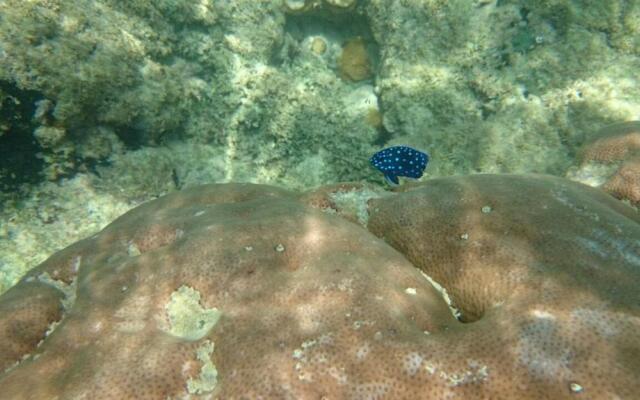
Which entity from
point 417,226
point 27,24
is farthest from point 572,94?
point 27,24

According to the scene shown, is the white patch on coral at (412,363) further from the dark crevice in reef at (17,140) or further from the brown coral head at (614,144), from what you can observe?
the dark crevice in reef at (17,140)

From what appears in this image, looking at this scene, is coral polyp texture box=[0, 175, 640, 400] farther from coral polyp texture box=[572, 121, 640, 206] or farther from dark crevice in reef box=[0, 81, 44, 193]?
dark crevice in reef box=[0, 81, 44, 193]

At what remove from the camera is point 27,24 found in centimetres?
462

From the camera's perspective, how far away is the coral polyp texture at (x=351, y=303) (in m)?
2.11

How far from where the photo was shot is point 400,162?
4.10 meters

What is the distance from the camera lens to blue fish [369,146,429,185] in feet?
13.3

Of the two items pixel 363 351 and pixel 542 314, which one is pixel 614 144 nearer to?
pixel 542 314

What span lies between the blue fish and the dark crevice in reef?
13.4 ft

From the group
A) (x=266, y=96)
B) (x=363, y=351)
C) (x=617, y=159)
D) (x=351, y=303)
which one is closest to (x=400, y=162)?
(x=351, y=303)

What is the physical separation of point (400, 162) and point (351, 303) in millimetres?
2057

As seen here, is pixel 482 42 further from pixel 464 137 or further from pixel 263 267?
pixel 263 267

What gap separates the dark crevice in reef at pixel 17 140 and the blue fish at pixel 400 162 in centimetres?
408

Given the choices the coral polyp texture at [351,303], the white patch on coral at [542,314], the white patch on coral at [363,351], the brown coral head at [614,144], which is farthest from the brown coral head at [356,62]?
the white patch on coral at [363,351]

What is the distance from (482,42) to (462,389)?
5.95 m
